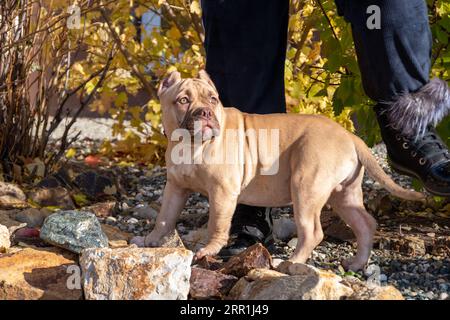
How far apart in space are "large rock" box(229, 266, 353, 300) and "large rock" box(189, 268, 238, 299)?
0.21 feet

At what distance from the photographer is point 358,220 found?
3012mm

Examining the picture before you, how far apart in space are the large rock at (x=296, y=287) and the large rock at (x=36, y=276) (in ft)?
1.81

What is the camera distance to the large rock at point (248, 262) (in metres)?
2.69

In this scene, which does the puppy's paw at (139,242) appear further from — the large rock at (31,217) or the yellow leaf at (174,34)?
the yellow leaf at (174,34)

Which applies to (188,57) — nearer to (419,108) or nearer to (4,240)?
(4,240)

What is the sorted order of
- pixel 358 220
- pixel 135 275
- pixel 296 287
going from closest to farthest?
pixel 296 287
pixel 135 275
pixel 358 220

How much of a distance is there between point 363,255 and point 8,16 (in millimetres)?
2201

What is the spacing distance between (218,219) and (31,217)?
1037 millimetres

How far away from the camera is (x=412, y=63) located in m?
2.87

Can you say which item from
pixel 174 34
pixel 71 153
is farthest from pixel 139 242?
pixel 71 153

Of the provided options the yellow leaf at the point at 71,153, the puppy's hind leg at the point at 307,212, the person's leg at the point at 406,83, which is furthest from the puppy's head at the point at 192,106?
the yellow leaf at the point at 71,153

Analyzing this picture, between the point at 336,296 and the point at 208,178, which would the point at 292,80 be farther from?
the point at 336,296

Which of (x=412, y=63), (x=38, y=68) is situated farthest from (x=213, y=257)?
(x=38, y=68)

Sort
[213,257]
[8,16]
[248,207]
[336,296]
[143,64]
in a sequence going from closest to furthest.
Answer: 1. [336,296]
2. [213,257]
3. [248,207]
4. [8,16]
5. [143,64]
